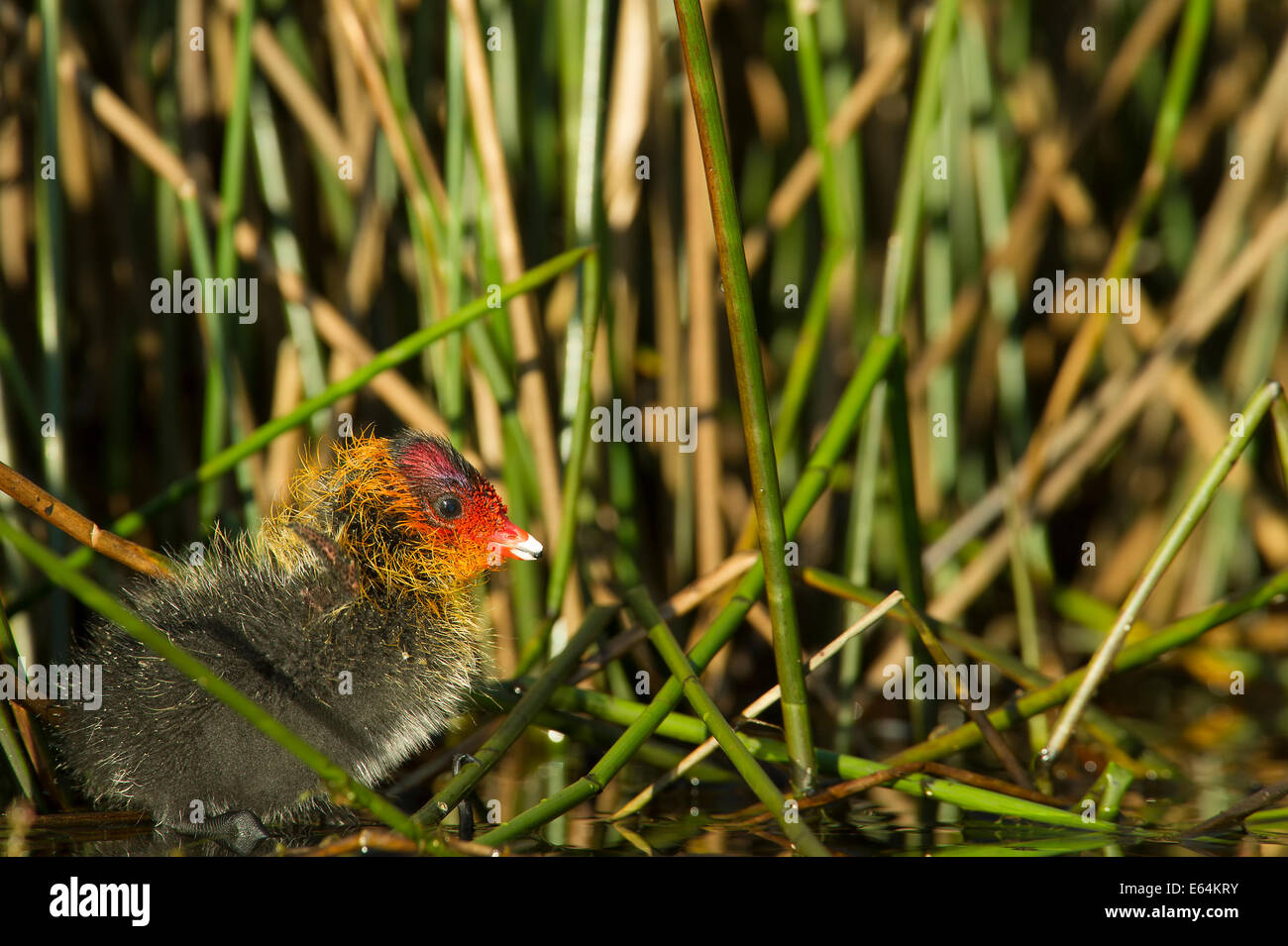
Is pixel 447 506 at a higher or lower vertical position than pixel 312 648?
higher

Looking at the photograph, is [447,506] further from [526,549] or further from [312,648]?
[312,648]

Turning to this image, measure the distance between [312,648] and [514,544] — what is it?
436mm

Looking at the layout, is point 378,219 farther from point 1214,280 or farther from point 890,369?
point 1214,280

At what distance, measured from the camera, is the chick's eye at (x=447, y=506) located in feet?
7.62

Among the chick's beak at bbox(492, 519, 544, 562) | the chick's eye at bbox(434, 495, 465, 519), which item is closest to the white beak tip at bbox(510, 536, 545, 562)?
the chick's beak at bbox(492, 519, 544, 562)

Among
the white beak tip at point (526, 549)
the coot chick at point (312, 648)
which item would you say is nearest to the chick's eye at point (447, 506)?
the coot chick at point (312, 648)

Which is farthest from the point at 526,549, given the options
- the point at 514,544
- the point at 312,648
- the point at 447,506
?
the point at 312,648

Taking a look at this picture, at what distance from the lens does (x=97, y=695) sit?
219cm

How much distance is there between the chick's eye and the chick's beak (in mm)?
93

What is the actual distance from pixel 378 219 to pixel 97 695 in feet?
5.29

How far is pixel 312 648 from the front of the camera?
85.7 inches

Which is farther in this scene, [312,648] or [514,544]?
[514,544]
